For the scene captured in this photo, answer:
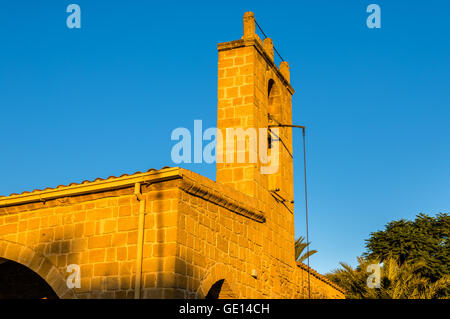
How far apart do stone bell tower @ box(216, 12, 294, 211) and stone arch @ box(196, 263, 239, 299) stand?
2.13m

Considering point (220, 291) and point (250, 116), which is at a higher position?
point (250, 116)

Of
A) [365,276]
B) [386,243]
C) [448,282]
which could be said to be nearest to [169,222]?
[365,276]

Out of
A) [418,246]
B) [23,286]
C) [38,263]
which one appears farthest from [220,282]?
[418,246]

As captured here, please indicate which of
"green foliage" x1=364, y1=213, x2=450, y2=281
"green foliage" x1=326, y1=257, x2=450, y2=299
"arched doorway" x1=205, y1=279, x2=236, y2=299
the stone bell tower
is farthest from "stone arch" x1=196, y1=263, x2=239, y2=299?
"green foliage" x1=364, y1=213, x2=450, y2=281

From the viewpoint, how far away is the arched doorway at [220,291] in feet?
34.1

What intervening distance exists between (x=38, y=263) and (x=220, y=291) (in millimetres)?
3287

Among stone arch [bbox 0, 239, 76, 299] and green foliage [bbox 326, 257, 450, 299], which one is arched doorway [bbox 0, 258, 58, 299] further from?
green foliage [bbox 326, 257, 450, 299]

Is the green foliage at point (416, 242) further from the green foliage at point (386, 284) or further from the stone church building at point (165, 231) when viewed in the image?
the stone church building at point (165, 231)

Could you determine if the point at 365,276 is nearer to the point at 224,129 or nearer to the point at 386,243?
the point at 224,129

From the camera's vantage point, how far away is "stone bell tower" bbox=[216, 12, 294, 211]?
12.3m

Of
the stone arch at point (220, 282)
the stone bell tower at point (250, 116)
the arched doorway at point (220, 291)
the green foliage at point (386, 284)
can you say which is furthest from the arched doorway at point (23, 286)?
the green foliage at point (386, 284)

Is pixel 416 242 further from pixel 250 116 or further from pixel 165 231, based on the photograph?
pixel 165 231

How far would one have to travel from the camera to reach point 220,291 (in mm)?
10555
